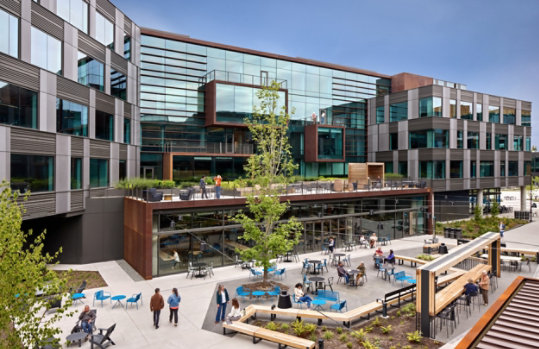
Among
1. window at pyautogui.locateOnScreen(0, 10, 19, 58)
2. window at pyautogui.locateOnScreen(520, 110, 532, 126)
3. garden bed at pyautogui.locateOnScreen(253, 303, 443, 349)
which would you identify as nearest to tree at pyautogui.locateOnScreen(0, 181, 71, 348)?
garden bed at pyautogui.locateOnScreen(253, 303, 443, 349)

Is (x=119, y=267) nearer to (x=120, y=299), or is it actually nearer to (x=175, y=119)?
(x=120, y=299)

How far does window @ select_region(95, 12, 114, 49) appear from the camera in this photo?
26125 millimetres

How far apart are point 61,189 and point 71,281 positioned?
5767 millimetres

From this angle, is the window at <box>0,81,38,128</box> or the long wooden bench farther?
the window at <box>0,81,38,128</box>

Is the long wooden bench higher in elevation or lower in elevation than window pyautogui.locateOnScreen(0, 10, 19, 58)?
lower

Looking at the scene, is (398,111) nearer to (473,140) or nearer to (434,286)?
(473,140)

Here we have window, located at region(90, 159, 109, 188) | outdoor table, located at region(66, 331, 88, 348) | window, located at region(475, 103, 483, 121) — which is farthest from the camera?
window, located at region(475, 103, 483, 121)

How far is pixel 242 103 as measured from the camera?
36.4 meters

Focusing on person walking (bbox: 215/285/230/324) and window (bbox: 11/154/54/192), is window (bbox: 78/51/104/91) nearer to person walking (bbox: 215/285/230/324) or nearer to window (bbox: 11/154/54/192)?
window (bbox: 11/154/54/192)

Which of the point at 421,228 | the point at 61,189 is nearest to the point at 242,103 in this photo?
the point at 61,189

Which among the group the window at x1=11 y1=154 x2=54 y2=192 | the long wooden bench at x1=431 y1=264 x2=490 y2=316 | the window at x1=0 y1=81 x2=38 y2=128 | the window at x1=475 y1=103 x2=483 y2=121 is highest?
the window at x1=475 y1=103 x2=483 y2=121

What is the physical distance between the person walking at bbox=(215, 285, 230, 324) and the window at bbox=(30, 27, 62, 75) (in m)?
16.7

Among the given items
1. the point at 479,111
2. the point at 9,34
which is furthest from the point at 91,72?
the point at 479,111

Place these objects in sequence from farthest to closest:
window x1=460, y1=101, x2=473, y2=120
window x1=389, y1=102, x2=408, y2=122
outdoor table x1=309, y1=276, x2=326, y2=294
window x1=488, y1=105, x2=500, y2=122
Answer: window x1=488, y1=105, x2=500, y2=122
window x1=389, y1=102, x2=408, y2=122
window x1=460, y1=101, x2=473, y2=120
outdoor table x1=309, y1=276, x2=326, y2=294
